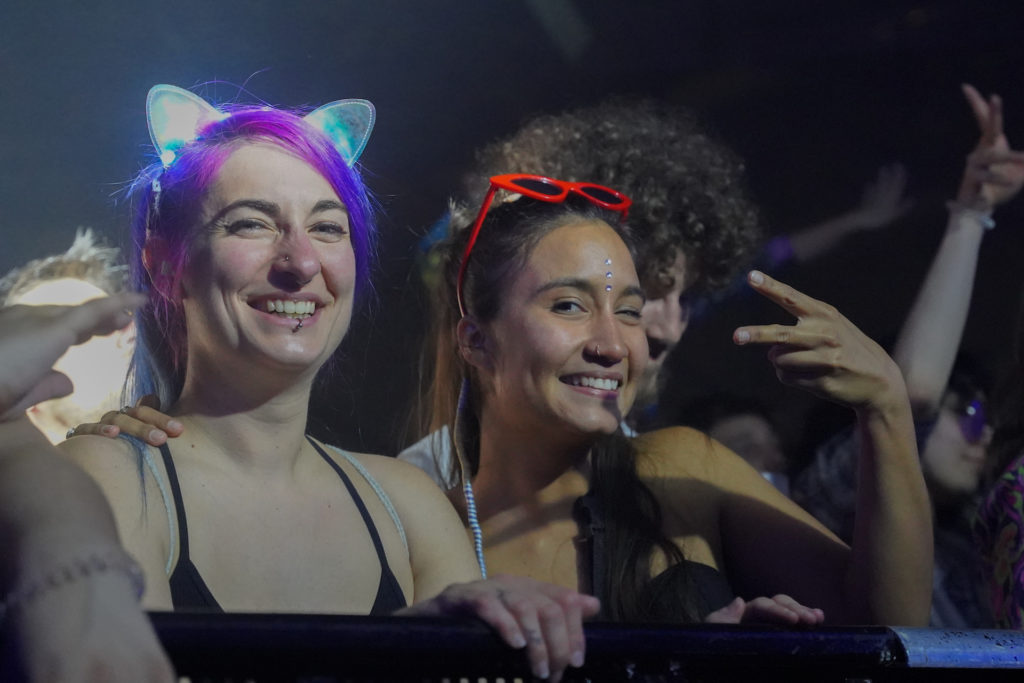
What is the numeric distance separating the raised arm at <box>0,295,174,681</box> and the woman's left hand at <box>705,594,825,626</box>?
0.68 meters

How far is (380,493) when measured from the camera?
151cm

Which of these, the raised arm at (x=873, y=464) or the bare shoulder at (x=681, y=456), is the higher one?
the bare shoulder at (x=681, y=456)

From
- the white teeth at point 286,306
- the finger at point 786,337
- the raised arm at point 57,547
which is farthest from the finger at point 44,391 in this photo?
the finger at point 786,337

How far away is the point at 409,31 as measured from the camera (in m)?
2.26

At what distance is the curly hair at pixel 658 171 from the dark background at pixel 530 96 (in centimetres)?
6

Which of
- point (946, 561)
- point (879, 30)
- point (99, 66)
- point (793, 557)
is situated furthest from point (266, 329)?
point (879, 30)

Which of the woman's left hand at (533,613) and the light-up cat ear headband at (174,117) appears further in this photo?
the light-up cat ear headband at (174,117)

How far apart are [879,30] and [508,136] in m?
1.23

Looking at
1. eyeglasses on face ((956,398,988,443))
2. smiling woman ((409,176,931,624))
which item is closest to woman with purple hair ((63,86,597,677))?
smiling woman ((409,176,931,624))

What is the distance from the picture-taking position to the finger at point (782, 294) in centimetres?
152

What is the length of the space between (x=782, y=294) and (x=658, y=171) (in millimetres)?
1059

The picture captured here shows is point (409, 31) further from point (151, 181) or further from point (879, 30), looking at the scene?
point (879, 30)

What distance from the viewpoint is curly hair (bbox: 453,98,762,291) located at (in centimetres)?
239

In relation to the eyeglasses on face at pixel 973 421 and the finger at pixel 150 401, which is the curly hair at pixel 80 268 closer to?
the finger at pixel 150 401
